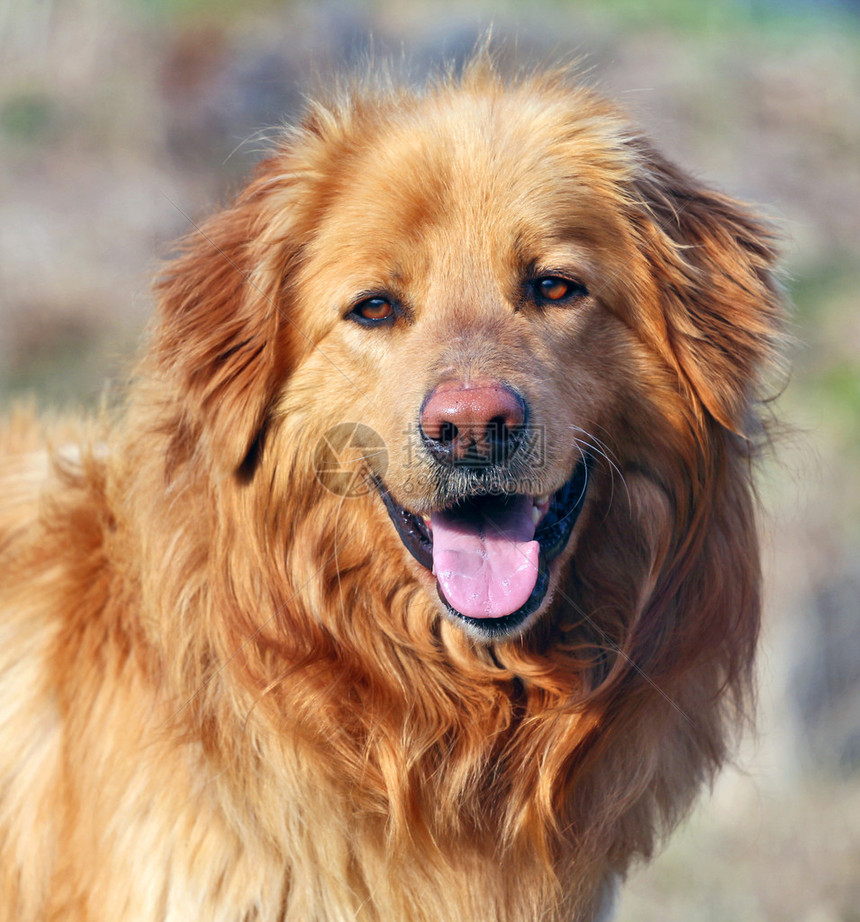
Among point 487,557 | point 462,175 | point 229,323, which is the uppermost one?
point 462,175

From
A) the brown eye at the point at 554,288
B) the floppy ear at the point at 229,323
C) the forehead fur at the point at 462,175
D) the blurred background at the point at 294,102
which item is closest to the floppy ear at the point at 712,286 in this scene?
the forehead fur at the point at 462,175

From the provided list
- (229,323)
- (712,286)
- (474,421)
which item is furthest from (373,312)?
(712,286)

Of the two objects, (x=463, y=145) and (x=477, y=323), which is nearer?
(x=477, y=323)

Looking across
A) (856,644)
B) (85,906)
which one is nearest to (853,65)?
(856,644)

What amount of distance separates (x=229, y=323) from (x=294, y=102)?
578 centimetres

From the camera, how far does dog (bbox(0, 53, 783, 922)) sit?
2867mm

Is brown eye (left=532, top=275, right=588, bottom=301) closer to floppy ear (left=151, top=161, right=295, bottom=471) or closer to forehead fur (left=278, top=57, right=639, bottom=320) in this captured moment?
forehead fur (left=278, top=57, right=639, bottom=320)

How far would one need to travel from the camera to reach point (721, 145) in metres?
11.2

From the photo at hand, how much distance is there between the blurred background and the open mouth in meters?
4.29

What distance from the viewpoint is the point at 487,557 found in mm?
2787

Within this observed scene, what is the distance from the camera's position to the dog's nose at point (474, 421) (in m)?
2.54

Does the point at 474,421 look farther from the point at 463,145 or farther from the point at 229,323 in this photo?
the point at 463,145

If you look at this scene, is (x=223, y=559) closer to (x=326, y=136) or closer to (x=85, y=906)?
(x=85, y=906)

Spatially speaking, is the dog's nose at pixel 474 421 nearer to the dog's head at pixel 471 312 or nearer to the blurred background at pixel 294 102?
the dog's head at pixel 471 312
